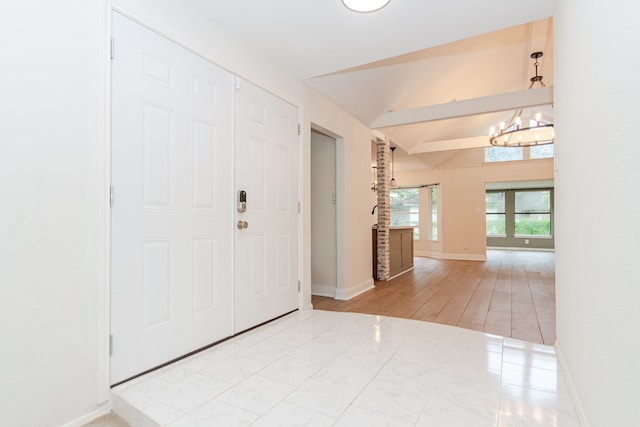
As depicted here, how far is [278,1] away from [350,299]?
3219 mm

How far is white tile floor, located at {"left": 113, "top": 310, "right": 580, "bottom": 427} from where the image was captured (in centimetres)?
147

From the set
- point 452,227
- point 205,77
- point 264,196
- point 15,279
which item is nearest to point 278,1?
point 205,77

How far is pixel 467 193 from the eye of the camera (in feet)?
28.6

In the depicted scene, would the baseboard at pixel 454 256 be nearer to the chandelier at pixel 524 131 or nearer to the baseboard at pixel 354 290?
the chandelier at pixel 524 131

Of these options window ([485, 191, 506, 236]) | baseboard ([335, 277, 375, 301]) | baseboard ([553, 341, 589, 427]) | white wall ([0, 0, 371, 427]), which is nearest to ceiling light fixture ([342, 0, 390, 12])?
white wall ([0, 0, 371, 427])

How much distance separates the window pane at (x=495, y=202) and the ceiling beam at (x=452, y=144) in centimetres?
563

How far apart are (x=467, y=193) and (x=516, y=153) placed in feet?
5.20

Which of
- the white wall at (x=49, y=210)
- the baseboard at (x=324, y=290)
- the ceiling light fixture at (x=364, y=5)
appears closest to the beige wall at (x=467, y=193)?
the baseboard at (x=324, y=290)

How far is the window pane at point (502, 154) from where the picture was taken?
8.46 meters

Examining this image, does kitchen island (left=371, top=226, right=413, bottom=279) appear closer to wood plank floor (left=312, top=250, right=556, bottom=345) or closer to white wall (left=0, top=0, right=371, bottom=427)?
wood plank floor (left=312, top=250, right=556, bottom=345)

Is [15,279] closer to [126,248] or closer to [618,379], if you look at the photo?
[126,248]

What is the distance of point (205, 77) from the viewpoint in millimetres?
2266

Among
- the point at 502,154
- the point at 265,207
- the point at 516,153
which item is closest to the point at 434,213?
the point at 502,154

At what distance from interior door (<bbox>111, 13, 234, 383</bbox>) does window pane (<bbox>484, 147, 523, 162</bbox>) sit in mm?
8116
